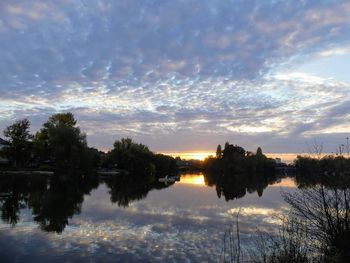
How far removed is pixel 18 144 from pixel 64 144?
916 cm

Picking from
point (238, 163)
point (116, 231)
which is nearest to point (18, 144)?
point (116, 231)

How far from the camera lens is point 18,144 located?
274ft

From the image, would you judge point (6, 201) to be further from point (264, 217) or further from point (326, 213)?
point (326, 213)

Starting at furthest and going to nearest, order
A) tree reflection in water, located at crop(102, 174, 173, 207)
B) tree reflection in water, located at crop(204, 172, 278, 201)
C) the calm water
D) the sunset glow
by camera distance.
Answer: the sunset glow
tree reflection in water, located at crop(204, 172, 278, 201)
tree reflection in water, located at crop(102, 174, 173, 207)
the calm water

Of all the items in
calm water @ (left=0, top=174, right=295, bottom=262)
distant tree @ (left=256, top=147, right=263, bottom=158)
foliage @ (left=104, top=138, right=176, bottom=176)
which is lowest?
calm water @ (left=0, top=174, right=295, bottom=262)

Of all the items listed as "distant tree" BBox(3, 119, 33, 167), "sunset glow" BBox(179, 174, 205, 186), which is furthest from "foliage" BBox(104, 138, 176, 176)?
"distant tree" BBox(3, 119, 33, 167)

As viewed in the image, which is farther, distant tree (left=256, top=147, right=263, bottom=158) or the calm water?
distant tree (left=256, top=147, right=263, bottom=158)

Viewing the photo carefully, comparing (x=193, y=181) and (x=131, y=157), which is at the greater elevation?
(x=131, y=157)

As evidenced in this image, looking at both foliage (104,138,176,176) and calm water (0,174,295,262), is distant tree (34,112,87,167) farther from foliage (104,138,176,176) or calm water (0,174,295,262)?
calm water (0,174,295,262)

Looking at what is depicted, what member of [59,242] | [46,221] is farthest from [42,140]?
[59,242]

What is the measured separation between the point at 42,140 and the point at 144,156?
29755mm

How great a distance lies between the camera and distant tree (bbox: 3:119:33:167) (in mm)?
83525

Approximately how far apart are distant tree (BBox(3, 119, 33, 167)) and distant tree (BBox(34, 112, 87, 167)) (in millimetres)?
2678

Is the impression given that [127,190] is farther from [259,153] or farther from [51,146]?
[259,153]
